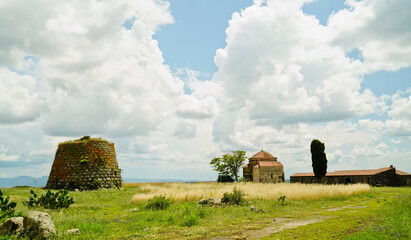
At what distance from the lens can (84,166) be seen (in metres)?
27.7

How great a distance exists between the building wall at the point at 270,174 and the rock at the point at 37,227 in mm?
45397

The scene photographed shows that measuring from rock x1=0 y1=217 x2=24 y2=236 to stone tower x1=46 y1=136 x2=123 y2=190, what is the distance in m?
20.4

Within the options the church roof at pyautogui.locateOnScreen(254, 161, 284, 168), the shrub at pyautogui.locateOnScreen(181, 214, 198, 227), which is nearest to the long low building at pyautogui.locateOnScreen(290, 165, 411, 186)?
the church roof at pyautogui.locateOnScreen(254, 161, 284, 168)

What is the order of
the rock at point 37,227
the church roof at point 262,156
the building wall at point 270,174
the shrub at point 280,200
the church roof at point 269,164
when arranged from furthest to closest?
the church roof at point 262,156 < the church roof at point 269,164 < the building wall at point 270,174 < the shrub at point 280,200 < the rock at point 37,227

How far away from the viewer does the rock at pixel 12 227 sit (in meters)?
7.76

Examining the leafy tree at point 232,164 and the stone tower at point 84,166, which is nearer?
the stone tower at point 84,166

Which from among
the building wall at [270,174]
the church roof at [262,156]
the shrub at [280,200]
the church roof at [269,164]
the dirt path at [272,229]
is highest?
the church roof at [262,156]

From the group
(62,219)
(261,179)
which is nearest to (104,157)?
(62,219)

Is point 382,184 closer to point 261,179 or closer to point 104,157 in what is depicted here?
point 261,179

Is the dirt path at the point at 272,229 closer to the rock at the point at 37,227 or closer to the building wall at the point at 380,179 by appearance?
the rock at the point at 37,227

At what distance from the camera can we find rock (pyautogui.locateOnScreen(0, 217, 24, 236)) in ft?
25.5

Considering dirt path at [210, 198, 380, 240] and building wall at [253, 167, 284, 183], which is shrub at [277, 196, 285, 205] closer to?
dirt path at [210, 198, 380, 240]

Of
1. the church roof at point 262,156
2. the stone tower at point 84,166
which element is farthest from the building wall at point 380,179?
the stone tower at point 84,166

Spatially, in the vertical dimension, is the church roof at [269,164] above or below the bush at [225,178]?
above
